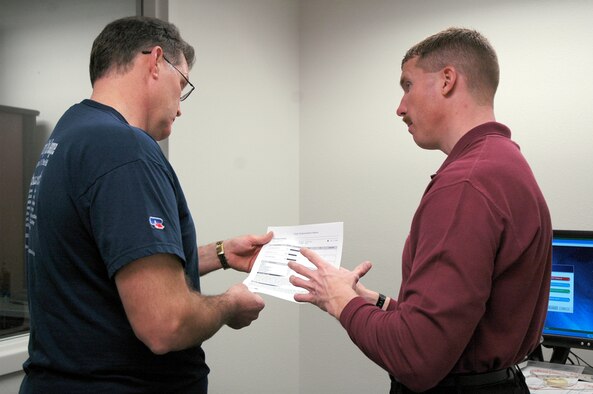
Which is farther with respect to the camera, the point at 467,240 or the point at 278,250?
the point at 278,250

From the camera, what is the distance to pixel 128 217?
40.3 inches

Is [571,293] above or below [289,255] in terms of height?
below

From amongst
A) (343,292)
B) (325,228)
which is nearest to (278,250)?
(325,228)

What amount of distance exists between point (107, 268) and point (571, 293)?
5.64 feet

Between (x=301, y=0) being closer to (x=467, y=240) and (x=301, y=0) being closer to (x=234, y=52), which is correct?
(x=234, y=52)

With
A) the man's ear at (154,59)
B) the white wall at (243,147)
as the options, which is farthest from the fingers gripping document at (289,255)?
the white wall at (243,147)

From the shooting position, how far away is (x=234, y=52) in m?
2.75

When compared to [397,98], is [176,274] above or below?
below

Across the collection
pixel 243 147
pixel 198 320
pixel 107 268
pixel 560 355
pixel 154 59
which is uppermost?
pixel 154 59

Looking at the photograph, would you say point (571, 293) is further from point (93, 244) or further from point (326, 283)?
point (93, 244)

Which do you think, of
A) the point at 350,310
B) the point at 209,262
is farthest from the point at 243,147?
the point at 350,310

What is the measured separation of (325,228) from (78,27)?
4.77 feet

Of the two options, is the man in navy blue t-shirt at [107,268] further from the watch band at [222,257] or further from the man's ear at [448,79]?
the man's ear at [448,79]

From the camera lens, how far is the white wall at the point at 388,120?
8.02 ft
